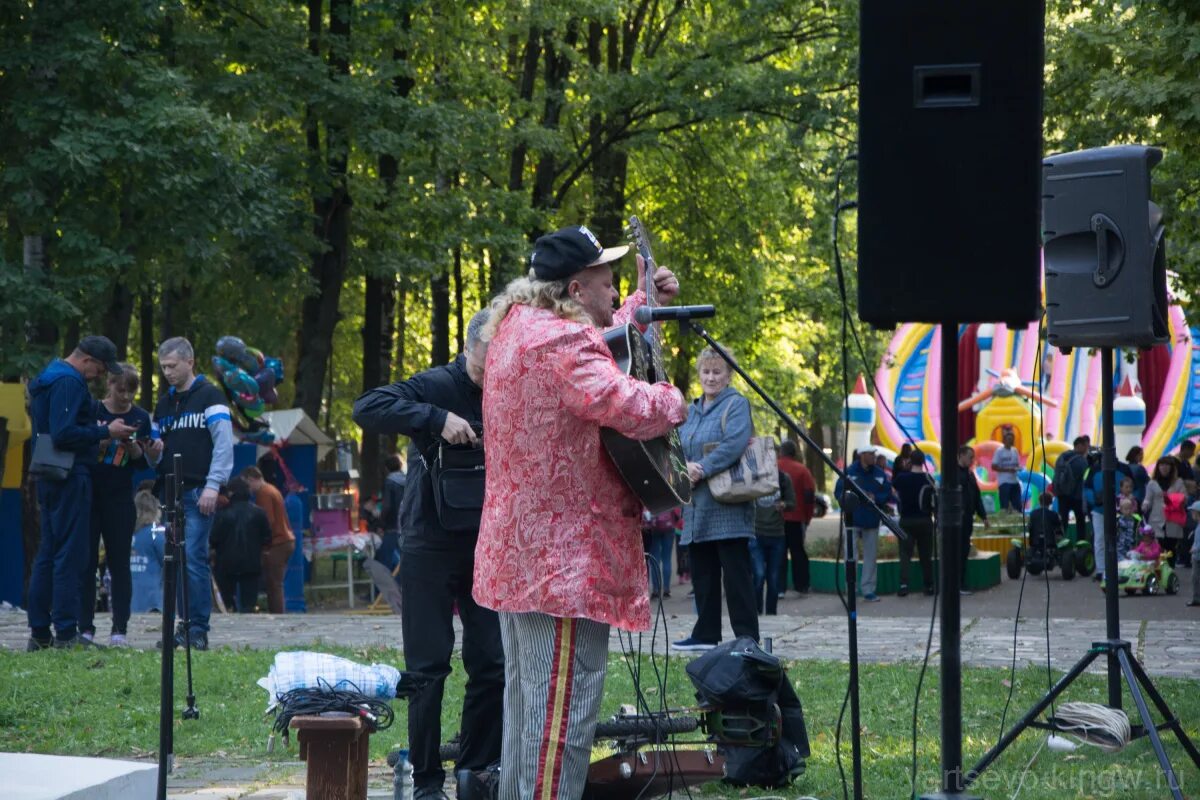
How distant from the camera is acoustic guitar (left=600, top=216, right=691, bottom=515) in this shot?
520cm

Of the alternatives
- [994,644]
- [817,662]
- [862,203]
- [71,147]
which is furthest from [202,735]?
[71,147]

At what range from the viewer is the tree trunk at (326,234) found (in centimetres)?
2100

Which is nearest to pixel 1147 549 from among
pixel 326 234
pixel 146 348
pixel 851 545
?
pixel 326 234

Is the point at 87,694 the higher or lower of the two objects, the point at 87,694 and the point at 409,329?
the lower

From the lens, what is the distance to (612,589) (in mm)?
5203

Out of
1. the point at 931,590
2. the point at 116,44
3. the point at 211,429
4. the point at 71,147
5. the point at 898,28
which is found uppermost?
the point at 116,44

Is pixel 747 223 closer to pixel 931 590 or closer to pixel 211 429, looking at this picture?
pixel 931 590

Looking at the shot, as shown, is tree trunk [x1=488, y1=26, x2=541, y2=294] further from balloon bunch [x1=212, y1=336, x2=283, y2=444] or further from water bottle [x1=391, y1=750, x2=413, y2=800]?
water bottle [x1=391, y1=750, x2=413, y2=800]

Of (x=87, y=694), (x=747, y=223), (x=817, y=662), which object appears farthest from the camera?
(x=747, y=223)

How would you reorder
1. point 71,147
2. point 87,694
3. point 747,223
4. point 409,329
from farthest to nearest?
point 409,329
point 747,223
point 71,147
point 87,694

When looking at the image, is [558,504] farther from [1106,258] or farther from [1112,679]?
[1112,679]

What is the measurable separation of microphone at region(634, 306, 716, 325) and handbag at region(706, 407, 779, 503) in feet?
15.2

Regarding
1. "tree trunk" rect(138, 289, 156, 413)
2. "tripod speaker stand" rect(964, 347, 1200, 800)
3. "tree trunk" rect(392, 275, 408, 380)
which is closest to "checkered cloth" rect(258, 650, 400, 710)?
"tripod speaker stand" rect(964, 347, 1200, 800)

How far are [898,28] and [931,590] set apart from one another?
50.6 ft
